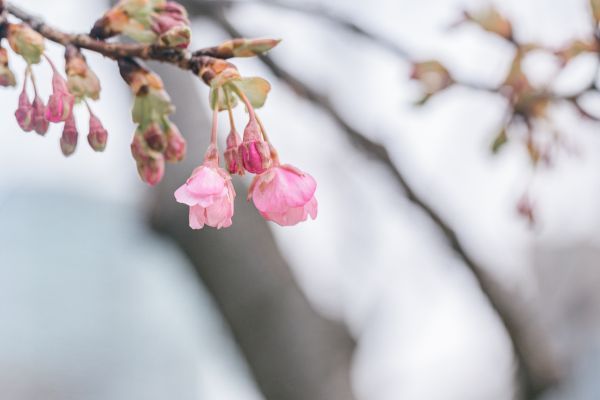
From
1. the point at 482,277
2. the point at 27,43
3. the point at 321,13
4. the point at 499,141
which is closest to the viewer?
the point at 27,43

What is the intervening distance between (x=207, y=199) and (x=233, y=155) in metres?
0.03

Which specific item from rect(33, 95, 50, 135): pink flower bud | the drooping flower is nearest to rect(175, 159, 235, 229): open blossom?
the drooping flower

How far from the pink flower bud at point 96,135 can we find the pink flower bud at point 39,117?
28mm

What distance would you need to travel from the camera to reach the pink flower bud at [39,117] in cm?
45

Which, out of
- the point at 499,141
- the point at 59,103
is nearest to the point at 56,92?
the point at 59,103

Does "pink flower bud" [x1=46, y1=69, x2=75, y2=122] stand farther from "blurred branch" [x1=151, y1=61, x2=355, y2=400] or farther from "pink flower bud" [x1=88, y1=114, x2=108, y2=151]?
"blurred branch" [x1=151, y1=61, x2=355, y2=400]

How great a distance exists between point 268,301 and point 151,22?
3.63ft

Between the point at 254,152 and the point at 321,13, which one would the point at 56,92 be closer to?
the point at 254,152

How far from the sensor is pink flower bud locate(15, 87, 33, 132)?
45 cm

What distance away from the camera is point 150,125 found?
0.42 m

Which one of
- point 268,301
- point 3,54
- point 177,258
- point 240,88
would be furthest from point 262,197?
point 177,258

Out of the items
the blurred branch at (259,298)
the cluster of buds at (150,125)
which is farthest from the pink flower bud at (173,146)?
the blurred branch at (259,298)

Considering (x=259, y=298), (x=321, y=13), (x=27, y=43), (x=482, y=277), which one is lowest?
(x=259, y=298)

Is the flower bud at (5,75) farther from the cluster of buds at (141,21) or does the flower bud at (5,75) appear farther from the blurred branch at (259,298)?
the blurred branch at (259,298)
